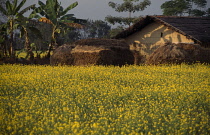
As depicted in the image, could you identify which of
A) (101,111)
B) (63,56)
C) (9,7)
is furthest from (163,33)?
(101,111)

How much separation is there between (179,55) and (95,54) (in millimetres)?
3916

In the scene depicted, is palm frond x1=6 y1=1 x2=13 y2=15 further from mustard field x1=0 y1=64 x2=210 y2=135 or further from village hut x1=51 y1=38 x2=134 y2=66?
mustard field x1=0 y1=64 x2=210 y2=135

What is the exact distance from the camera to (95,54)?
15.6m

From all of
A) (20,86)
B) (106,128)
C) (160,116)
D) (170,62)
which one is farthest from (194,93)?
(170,62)

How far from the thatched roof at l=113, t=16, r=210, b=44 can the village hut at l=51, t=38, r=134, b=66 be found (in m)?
4.99

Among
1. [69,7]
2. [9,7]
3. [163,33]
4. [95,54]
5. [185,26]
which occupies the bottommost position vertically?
[95,54]

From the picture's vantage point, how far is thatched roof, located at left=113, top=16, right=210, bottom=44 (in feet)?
65.7

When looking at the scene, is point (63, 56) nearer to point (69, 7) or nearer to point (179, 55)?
point (179, 55)

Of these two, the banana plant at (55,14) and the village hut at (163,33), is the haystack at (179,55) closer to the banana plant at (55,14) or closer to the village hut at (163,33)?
the village hut at (163,33)

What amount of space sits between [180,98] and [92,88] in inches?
93.4

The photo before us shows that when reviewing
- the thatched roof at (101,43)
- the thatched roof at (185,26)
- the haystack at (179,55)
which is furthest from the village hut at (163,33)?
the thatched roof at (101,43)

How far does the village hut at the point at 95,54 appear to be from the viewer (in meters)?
15.7

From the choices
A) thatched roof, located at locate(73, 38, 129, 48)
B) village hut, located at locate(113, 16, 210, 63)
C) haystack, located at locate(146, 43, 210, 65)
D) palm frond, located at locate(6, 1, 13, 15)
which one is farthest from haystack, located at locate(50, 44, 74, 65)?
village hut, located at locate(113, 16, 210, 63)

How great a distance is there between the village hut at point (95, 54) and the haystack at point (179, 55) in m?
1.43
